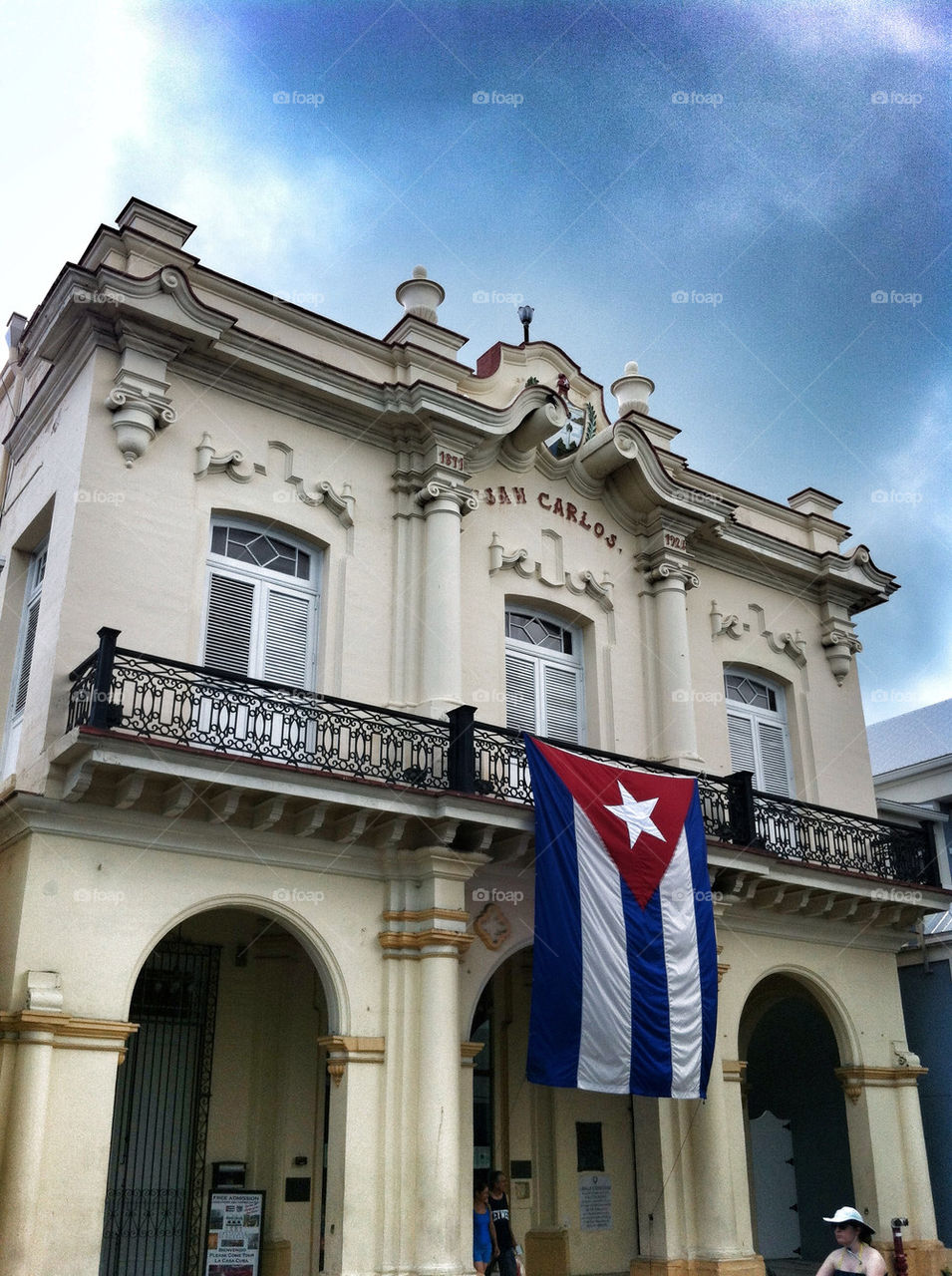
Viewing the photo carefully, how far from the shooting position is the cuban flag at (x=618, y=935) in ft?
39.6

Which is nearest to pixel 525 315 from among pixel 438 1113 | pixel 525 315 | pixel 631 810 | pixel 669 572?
pixel 525 315

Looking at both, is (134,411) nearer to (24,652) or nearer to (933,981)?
(24,652)

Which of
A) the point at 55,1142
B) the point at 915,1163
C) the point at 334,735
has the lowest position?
the point at 915,1163

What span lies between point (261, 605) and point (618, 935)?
5236mm

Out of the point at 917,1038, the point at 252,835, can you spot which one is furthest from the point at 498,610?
the point at 917,1038

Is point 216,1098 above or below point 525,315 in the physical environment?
below

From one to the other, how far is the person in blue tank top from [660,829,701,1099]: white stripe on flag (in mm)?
2204

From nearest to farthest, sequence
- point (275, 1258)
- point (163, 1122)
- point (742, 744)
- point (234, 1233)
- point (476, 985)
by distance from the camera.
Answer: point (476, 985)
point (234, 1233)
point (163, 1122)
point (275, 1258)
point (742, 744)

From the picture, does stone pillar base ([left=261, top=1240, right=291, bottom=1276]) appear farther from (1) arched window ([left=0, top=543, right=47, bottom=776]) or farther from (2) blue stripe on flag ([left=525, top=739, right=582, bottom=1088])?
(1) arched window ([left=0, top=543, right=47, bottom=776])

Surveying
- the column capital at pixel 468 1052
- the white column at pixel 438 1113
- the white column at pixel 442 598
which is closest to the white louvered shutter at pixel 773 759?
the white column at pixel 442 598

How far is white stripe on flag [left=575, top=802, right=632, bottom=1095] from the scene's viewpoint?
476 inches

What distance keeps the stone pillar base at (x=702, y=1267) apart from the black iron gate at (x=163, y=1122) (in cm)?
490

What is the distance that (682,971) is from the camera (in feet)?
42.8

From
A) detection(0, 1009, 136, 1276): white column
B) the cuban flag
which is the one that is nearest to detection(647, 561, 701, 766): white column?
the cuban flag
